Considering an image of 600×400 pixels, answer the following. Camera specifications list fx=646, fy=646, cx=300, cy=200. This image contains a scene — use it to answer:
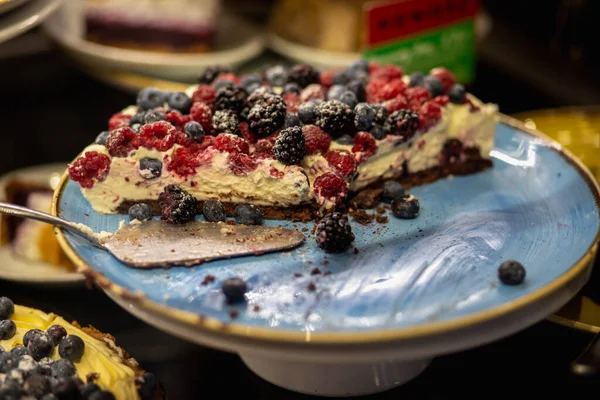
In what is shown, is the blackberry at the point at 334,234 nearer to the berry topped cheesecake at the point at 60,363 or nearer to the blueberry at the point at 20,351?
the berry topped cheesecake at the point at 60,363

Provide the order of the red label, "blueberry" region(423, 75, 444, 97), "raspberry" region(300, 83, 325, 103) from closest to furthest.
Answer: "raspberry" region(300, 83, 325, 103) → "blueberry" region(423, 75, 444, 97) → the red label

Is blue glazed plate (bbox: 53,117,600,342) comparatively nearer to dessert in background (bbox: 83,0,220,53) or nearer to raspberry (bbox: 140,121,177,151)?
raspberry (bbox: 140,121,177,151)

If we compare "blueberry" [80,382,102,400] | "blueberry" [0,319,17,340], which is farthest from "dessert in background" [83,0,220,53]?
"blueberry" [80,382,102,400]

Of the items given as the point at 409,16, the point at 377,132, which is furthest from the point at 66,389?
the point at 409,16

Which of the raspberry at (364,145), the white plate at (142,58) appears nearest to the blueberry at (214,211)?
the raspberry at (364,145)

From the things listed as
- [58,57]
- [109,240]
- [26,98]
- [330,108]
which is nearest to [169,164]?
[109,240]

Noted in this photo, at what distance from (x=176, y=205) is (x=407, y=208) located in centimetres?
75

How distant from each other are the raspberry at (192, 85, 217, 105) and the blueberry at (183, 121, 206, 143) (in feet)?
0.58

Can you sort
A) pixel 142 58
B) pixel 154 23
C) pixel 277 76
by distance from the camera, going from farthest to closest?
1. pixel 154 23
2. pixel 142 58
3. pixel 277 76

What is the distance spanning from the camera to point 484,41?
12.8 ft

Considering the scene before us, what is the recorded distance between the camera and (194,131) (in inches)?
83.8

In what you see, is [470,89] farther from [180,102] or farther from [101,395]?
[101,395]

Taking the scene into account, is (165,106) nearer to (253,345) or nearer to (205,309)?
(205,309)

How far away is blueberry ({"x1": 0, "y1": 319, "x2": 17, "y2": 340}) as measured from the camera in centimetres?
184
